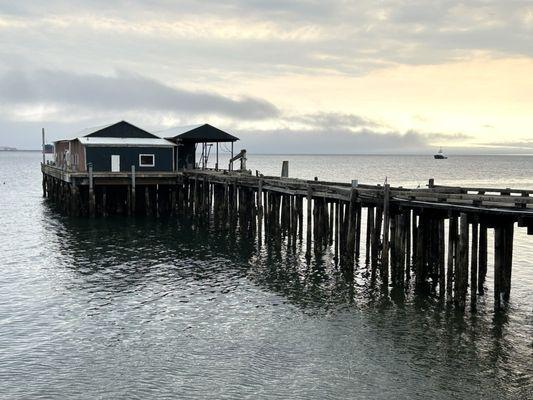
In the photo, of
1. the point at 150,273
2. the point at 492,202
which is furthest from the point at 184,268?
the point at 492,202

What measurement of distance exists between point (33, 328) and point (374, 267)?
43.9 feet

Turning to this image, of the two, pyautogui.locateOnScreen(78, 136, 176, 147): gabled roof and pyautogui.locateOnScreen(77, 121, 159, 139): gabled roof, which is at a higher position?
pyautogui.locateOnScreen(77, 121, 159, 139): gabled roof

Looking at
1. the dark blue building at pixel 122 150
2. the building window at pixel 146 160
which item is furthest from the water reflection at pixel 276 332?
the building window at pixel 146 160

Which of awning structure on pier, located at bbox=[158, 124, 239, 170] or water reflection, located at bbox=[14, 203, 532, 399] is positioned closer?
water reflection, located at bbox=[14, 203, 532, 399]

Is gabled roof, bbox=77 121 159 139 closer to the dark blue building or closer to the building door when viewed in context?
the dark blue building

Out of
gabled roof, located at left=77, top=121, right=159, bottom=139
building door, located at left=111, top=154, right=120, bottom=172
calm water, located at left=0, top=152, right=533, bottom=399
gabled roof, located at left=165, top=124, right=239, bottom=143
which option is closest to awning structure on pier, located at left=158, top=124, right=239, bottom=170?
gabled roof, located at left=165, top=124, right=239, bottom=143

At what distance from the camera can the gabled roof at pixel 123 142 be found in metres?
44.5

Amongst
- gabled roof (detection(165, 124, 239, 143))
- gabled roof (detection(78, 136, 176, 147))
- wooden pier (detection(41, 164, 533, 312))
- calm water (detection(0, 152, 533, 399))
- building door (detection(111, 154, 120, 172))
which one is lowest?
calm water (detection(0, 152, 533, 399))

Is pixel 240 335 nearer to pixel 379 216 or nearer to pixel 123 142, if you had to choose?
pixel 379 216

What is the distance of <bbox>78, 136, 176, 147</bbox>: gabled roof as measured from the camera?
44469 mm

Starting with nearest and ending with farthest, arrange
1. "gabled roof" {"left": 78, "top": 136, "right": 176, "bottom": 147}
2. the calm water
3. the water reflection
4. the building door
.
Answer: the calm water
the water reflection
"gabled roof" {"left": 78, "top": 136, "right": 176, "bottom": 147}
the building door

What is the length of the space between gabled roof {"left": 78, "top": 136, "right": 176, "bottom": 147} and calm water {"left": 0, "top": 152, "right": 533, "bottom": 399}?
18329 millimetres

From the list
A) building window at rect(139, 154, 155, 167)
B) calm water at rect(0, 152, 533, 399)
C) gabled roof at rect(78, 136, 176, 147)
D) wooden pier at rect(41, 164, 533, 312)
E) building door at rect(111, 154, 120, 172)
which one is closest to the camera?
calm water at rect(0, 152, 533, 399)

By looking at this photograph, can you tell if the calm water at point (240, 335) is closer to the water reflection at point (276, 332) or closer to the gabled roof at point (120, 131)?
the water reflection at point (276, 332)
